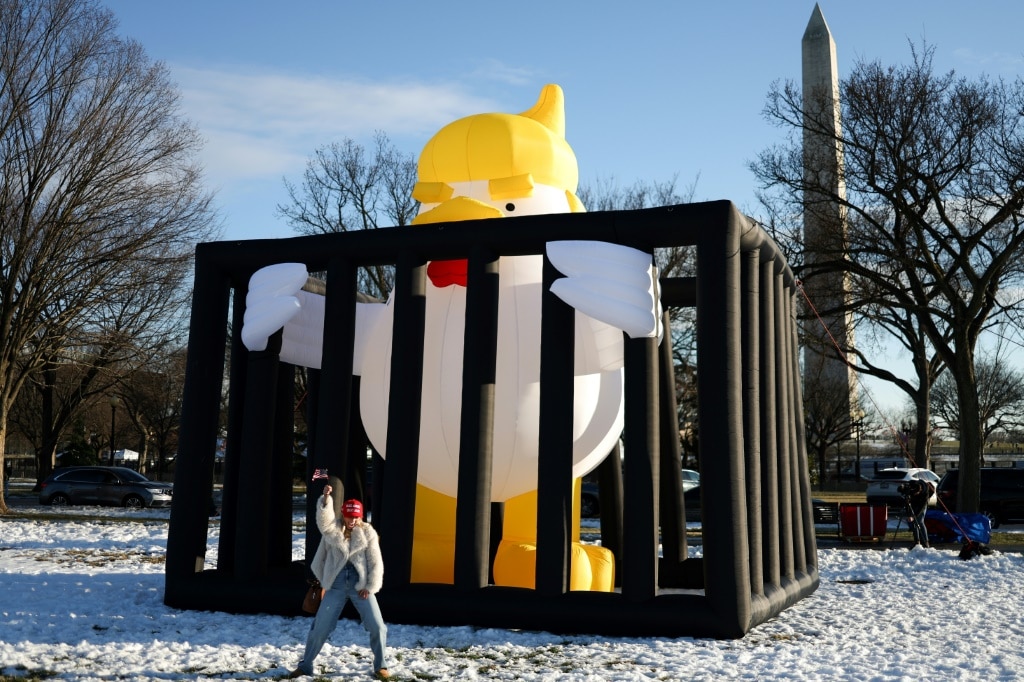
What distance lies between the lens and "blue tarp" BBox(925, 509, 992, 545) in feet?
57.8

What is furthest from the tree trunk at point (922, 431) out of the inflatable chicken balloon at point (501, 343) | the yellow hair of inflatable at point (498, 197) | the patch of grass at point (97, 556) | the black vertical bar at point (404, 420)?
the black vertical bar at point (404, 420)

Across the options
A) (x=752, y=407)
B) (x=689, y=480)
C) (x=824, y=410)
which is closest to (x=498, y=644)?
(x=752, y=407)

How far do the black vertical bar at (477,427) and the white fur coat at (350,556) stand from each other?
5.64 ft

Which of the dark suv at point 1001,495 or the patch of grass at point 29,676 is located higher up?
the dark suv at point 1001,495

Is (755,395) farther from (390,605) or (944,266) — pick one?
(944,266)

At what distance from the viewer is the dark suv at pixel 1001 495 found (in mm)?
24109

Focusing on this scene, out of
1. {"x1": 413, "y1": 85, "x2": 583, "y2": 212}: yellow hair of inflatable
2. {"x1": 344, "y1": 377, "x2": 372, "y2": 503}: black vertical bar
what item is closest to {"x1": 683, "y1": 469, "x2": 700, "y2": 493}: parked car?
{"x1": 344, "y1": 377, "x2": 372, "y2": 503}: black vertical bar

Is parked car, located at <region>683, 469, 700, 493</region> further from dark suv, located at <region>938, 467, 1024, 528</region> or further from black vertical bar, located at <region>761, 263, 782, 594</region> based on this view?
black vertical bar, located at <region>761, 263, 782, 594</region>

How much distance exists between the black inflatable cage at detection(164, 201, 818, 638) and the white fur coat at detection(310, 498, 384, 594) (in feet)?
5.73

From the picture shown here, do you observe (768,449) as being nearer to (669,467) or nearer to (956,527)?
(669,467)

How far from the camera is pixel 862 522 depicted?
1880 centimetres

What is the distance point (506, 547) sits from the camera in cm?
974

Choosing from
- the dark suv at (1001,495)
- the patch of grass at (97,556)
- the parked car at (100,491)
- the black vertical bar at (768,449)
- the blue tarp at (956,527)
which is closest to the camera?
the black vertical bar at (768,449)

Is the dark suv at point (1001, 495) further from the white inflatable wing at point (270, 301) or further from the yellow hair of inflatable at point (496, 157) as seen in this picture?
the white inflatable wing at point (270, 301)
